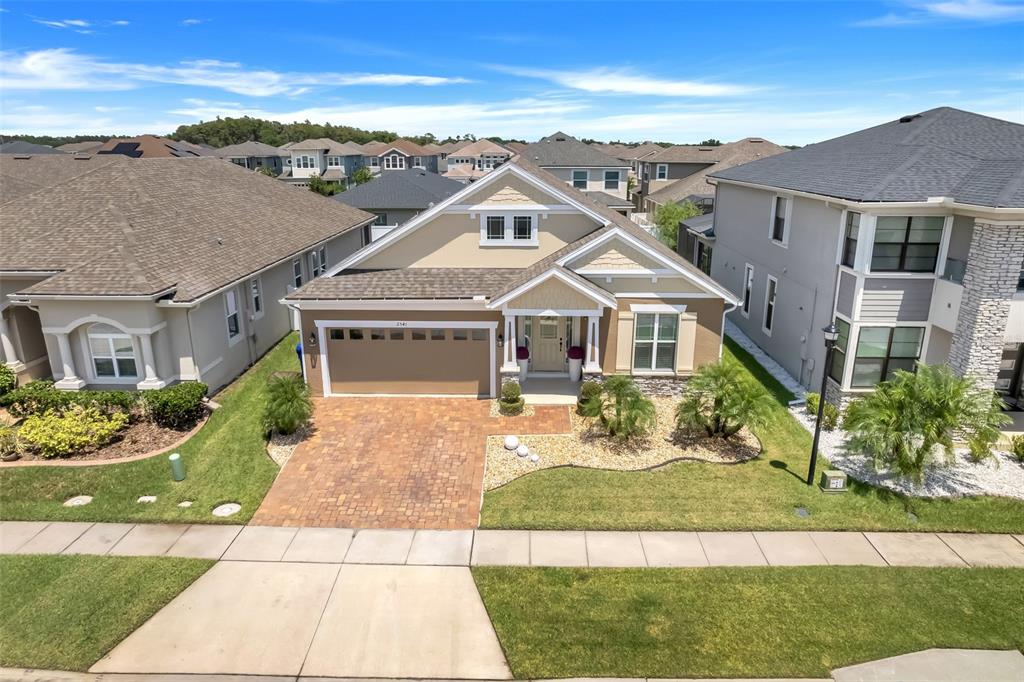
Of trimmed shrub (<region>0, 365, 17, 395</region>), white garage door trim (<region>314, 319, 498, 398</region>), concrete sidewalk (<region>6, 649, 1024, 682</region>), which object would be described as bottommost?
concrete sidewalk (<region>6, 649, 1024, 682</region>)

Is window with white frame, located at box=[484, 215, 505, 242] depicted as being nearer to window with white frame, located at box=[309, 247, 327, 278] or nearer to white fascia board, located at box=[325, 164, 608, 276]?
white fascia board, located at box=[325, 164, 608, 276]

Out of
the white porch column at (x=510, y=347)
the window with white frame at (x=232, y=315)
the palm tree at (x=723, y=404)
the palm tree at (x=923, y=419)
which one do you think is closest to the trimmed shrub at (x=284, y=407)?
the window with white frame at (x=232, y=315)

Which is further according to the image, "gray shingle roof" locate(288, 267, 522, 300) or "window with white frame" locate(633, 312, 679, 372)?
"window with white frame" locate(633, 312, 679, 372)

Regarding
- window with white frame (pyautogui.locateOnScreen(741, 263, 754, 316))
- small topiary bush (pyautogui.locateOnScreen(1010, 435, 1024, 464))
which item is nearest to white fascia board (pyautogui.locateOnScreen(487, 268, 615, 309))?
window with white frame (pyautogui.locateOnScreen(741, 263, 754, 316))

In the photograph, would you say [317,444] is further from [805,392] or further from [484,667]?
[805,392]

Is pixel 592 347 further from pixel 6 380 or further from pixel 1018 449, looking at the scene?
pixel 6 380

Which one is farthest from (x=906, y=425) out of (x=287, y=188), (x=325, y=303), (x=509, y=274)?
(x=287, y=188)

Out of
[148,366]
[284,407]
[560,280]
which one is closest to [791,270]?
[560,280]
